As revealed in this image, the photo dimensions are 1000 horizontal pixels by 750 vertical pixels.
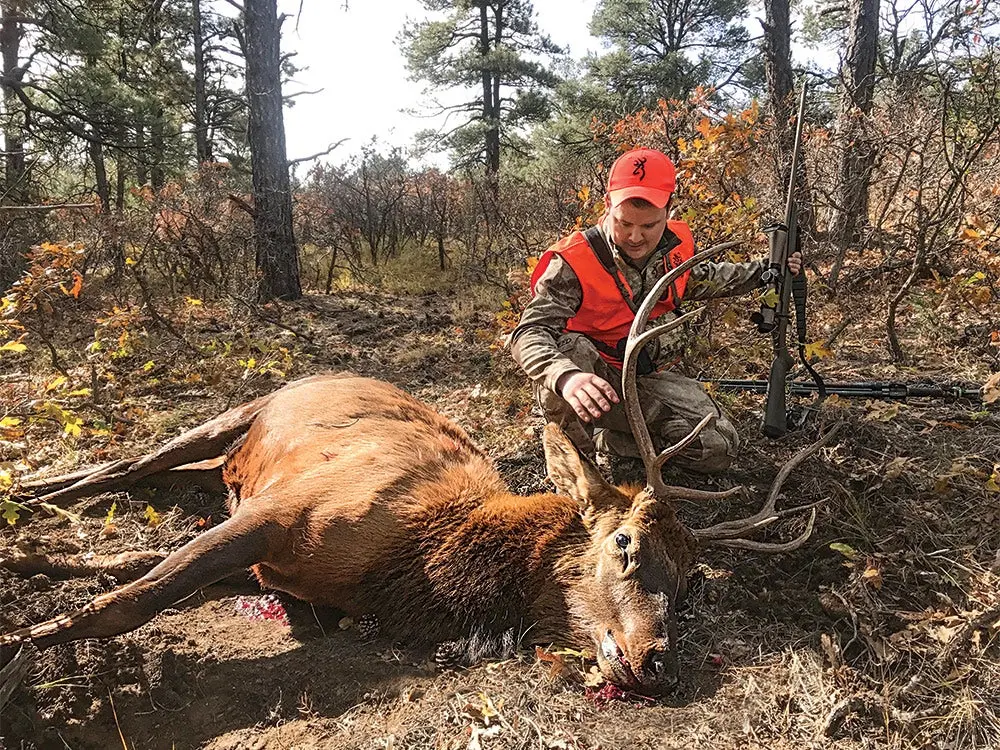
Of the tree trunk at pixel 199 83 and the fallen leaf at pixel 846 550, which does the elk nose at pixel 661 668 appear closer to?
the fallen leaf at pixel 846 550

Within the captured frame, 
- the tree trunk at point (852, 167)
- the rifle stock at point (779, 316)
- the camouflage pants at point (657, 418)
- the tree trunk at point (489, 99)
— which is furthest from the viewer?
the tree trunk at point (489, 99)

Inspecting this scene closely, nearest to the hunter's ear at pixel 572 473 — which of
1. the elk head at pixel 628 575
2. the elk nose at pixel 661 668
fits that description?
the elk head at pixel 628 575

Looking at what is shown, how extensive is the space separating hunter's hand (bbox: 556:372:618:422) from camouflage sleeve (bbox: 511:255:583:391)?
212mm

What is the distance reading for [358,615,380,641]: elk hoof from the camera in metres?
2.97

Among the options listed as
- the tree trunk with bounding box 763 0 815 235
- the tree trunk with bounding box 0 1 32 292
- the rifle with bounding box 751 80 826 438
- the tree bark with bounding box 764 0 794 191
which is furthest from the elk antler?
the tree trunk with bounding box 0 1 32 292

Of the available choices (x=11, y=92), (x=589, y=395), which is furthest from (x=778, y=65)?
(x=11, y=92)

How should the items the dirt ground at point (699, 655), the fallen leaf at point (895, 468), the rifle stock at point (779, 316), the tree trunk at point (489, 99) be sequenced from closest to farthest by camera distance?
the dirt ground at point (699, 655) → the fallen leaf at point (895, 468) → the rifle stock at point (779, 316) → the tree trunk at point (489, 99)

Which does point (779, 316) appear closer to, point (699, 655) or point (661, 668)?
point (699, 655)

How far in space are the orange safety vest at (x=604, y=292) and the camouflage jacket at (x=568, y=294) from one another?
0.05 metres

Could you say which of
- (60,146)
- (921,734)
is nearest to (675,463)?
(921,734)

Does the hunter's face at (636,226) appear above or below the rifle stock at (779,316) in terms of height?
above

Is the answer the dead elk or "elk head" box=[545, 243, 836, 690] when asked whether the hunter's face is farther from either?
the dead elk

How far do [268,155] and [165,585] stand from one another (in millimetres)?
7811

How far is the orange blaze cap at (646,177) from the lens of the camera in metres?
3.48
